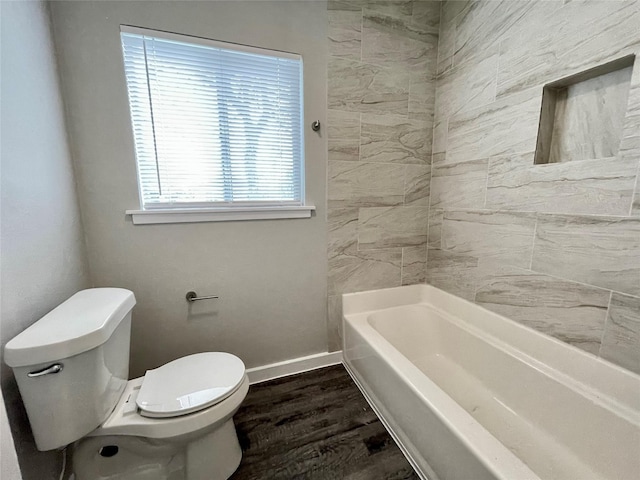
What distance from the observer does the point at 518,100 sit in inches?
51.1

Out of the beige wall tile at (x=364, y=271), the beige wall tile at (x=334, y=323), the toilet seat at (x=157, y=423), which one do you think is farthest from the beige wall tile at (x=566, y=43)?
the toilet seat at (x=157, y=423)

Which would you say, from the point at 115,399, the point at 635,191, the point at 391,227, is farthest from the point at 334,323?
the point at 635,191

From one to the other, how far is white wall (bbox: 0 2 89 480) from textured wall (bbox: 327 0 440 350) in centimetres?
131

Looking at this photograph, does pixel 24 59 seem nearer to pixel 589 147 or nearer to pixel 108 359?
pixel 108 359

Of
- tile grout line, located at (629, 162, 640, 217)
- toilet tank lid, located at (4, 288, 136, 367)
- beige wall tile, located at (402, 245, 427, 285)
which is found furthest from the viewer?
beige wall tile, located at (402, 245, 427, 285)

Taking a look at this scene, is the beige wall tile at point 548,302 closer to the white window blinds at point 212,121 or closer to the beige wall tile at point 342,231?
the beige wall tile at point 342,231

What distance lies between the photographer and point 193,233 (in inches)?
56.3

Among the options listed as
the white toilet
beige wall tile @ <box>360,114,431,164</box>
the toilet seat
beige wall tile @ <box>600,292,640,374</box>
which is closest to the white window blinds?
beige wall tile @ <box>360,114,431,164</box>

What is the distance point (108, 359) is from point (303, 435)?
97 cm

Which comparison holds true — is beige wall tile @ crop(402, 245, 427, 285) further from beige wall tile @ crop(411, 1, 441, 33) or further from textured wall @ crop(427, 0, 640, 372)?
beige wall tile @ crop(411, 1, 441, 33)

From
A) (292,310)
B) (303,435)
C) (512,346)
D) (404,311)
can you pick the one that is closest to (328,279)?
(292,310)

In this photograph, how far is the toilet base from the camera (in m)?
0.98

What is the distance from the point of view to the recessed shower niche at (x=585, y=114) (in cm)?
101

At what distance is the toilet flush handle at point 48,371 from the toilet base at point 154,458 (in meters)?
0.40
